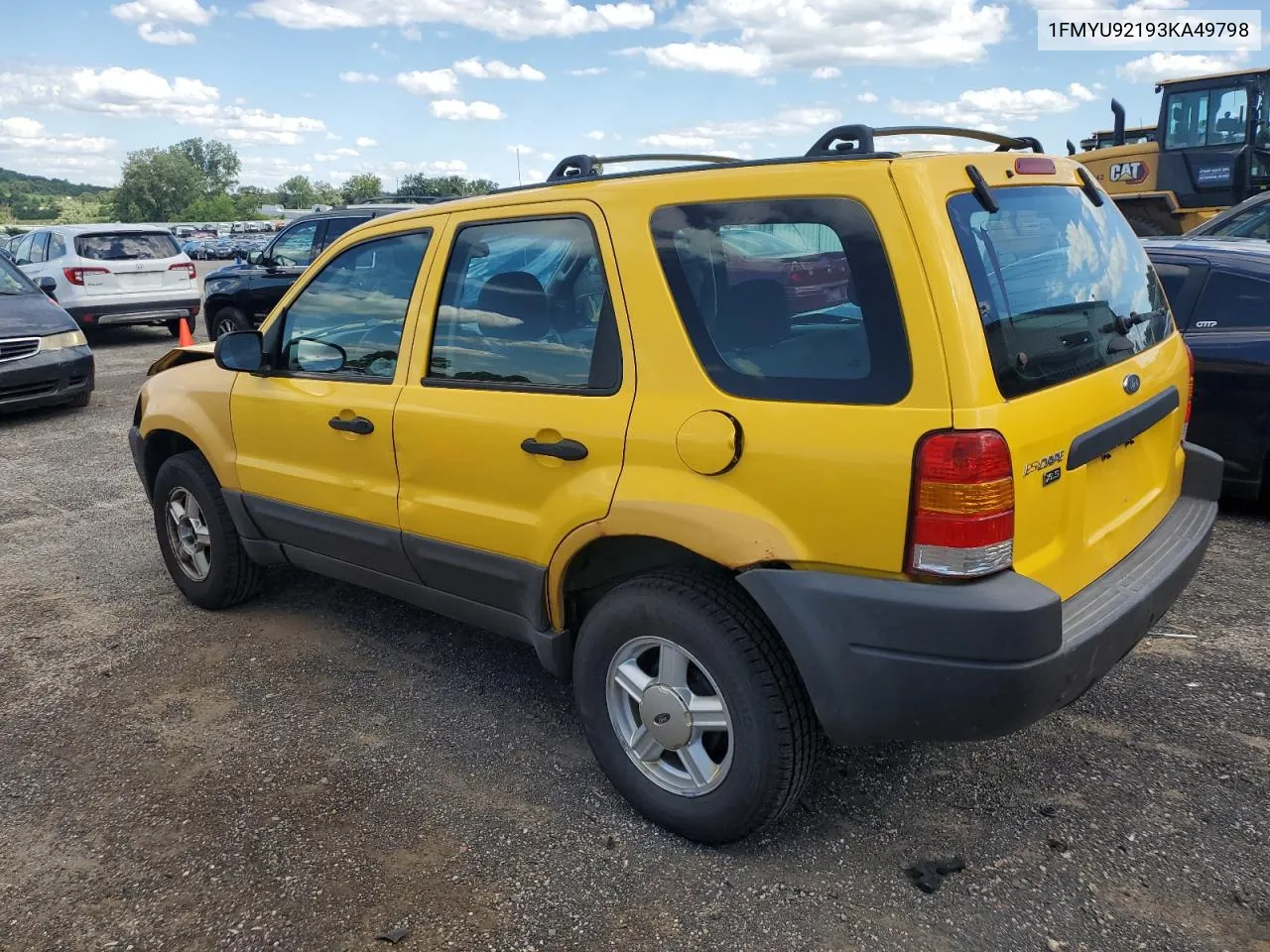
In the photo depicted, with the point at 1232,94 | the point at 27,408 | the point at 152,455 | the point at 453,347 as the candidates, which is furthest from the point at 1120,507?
the point at 1232,94

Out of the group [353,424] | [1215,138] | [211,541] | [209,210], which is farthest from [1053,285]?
[209,210]

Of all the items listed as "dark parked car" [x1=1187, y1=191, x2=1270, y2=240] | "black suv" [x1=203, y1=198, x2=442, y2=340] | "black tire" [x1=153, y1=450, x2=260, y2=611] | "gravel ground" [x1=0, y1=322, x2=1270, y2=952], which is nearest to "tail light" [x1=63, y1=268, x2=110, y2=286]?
"black suv" [x1=203, y1=198, x2=442, y2=340]

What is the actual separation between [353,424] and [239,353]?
28.0 inches

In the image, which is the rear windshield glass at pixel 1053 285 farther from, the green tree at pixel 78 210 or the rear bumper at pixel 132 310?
the green tree at pixel 78 210

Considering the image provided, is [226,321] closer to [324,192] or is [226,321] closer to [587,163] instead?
[587,163]

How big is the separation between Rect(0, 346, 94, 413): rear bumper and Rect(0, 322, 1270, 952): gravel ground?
5684 millimetres

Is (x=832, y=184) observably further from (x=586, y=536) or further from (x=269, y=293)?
(x=269, y=293)

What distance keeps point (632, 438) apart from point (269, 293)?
412 inches

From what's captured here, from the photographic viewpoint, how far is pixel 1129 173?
44.0 feet

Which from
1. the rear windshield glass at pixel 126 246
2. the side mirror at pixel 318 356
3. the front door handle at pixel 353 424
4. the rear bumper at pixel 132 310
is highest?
the rear windshield glass at pixel 126 246

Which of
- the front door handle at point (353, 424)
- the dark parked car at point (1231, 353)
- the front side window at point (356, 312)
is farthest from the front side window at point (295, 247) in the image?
the dark parked car at point (1231, 353)

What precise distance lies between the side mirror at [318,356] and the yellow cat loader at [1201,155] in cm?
1154

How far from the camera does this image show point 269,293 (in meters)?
11.9

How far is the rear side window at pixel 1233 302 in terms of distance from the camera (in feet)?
16.6
